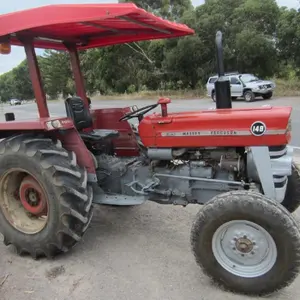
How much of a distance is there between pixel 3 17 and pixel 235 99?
64.2 ft

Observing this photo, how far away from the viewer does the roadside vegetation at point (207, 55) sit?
24281 mm

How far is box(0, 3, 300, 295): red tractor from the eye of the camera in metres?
2.71

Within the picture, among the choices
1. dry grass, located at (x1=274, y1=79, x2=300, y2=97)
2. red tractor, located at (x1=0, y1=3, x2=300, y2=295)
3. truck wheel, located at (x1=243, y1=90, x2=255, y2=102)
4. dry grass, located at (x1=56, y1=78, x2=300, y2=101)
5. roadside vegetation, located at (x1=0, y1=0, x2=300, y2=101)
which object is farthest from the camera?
roadside vegetation, located at (x1=0, y1=0, x2=300, y2=101)

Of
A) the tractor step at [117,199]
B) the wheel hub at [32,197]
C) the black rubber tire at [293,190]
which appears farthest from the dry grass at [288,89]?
the wheel hub at [32,197]

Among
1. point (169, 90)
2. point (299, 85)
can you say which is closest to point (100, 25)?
point (299, 85)

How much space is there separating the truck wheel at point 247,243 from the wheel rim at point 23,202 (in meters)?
1.57

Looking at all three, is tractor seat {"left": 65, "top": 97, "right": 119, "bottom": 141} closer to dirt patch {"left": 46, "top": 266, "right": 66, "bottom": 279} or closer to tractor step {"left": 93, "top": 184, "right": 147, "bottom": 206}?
tractor step {"left": 93, "top": 184, "right": 147, "bottom": 206}

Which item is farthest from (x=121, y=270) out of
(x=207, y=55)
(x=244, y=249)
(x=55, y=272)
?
(x=207, y=55)

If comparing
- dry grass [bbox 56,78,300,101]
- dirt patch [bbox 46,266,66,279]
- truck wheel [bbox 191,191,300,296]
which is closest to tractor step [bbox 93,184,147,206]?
dirt patch [bbox 46,266,66,279]

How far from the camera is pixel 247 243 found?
275cm

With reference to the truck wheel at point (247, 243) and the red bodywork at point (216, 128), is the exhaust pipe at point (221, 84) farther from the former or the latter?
the truck wheel at point (247, 243)

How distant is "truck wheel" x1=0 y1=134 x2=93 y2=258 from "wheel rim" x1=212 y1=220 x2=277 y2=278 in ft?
3.91

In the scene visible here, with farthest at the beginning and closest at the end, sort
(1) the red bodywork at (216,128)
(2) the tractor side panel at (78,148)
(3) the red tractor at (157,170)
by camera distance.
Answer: (2) the tractor side panel at (78,148) → (1) the red bodywork at (216,128) → (3) the red tractor at (157,170)

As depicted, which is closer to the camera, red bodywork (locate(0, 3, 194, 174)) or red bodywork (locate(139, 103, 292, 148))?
red bodywork (locate(0, 3, 194, 174))
